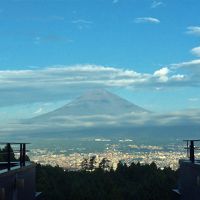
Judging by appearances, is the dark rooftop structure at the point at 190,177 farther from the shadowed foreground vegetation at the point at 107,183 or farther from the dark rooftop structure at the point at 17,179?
the shadowed foreground vegetation at the point at 107,183

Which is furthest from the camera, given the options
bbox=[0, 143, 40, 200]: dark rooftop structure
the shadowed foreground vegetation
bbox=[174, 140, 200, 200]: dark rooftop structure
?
the shadowed foreground vegetation

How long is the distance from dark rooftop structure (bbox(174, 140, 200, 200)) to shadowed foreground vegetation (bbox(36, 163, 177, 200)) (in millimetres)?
13041

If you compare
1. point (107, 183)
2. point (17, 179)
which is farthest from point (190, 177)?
point (107, 183)

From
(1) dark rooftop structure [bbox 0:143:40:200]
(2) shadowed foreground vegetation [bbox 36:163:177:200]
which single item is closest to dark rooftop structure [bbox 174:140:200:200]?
(1) dark rooftop structure [bbox 0:143:40:200]

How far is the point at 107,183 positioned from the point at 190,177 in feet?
98.2

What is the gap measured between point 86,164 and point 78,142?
64.3 metres

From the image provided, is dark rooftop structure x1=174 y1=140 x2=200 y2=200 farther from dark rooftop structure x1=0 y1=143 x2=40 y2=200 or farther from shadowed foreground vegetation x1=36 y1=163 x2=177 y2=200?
shadowed foreground vegetation x1=36 y1=163 x2=177 y2=200

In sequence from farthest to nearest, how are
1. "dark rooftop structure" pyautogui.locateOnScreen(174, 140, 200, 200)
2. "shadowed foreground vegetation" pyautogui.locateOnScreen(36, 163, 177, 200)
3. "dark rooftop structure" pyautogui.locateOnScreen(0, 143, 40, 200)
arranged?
"shadowed foreground vegetation" pyautogui.locateOnScreen(36, 163, 177, 200)
"dark rooftop structure" pyautogui.locateOnScreen(174, 140, 200, 200)
"dark rooftop structure" pyautogui.locateOnScreen(0, 143, 40, 200)

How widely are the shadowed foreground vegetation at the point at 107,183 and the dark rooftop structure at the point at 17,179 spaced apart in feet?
54.9

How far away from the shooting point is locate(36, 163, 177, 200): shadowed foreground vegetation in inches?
1647

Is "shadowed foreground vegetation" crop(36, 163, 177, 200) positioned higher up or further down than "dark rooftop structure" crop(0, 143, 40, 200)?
further down

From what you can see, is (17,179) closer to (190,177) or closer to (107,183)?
(190,177)

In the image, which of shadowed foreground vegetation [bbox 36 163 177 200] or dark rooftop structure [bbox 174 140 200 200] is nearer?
dark rooftop structure [bbox 174 140 200 200]

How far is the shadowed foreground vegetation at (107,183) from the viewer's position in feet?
137
